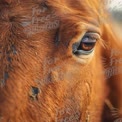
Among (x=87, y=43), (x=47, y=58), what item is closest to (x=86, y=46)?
(x=87, y=43)

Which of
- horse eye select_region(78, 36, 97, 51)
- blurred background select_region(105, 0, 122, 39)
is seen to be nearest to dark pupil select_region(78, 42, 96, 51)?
horse eye select_region(78, 36, 97, 51)

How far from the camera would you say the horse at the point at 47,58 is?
2066 millimetres

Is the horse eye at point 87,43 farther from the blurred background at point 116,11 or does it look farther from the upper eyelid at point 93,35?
the blurred background at point 116,11

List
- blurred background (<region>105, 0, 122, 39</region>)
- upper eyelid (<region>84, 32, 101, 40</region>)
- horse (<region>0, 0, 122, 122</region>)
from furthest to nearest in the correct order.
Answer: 1. blurred background (<region>105, 0, 122, 39</region>)
2. upper eyelid (<region>84, 32, 101, 40</region>)
3. horse (<region>0, 0, 122, 122</region>)

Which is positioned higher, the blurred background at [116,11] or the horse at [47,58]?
the blurred background at [116,11]

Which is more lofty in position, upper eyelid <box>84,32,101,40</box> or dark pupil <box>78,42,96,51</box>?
upper eyelid <box>84,32,101,40</box>

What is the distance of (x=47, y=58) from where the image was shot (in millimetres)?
2154

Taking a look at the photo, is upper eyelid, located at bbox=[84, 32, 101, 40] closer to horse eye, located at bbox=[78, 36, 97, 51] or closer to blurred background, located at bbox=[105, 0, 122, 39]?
horse eye, located at bbox=[78, 36, 97, 51]

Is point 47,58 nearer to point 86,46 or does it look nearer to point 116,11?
point 86,46

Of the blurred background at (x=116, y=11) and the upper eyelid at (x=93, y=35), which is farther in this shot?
the blurred background at (x=116, y=11)

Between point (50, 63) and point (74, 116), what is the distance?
46 cm

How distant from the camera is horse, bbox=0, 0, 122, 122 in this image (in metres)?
2.07

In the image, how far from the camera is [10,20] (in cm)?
216

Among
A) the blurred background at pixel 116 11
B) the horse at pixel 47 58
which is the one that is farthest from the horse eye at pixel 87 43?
the blurred background at pixel 116 11
